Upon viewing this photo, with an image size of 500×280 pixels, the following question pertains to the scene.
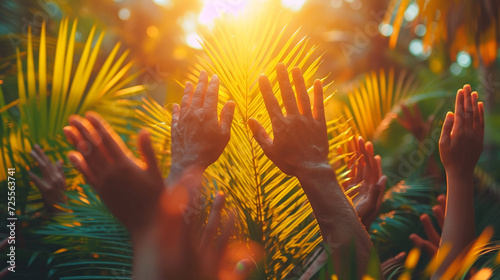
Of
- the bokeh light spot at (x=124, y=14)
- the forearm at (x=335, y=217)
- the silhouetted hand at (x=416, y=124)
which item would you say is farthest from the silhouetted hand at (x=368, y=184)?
the bokeh light spot at (x=124, y=14)

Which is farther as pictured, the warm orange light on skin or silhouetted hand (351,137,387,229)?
the warm orange light on skin

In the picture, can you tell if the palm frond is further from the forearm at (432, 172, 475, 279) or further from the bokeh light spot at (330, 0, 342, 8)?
the bokeh light spot at (330, 0, 342, 8)

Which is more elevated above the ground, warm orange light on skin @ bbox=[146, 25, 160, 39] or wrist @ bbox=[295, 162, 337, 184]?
warm orange light on skin @ bbox=[146, 25, 160, 39]

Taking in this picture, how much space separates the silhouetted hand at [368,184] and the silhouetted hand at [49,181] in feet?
3.78

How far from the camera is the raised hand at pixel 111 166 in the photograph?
804 millimetres

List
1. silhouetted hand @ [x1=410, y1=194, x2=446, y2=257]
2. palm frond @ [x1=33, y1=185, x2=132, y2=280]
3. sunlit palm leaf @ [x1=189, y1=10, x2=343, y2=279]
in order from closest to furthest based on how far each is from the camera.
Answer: sunlit palm leaf @ [x1=189, y1=10, x2=343, y2=279] < palm frond @ [x1=33, y1=185, x2=132, y2=280] < silhouetted hand @ [x1=410, y1=194, x2=446, y2=257]

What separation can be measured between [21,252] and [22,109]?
663mm

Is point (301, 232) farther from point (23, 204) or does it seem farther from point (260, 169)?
point (23, 204)

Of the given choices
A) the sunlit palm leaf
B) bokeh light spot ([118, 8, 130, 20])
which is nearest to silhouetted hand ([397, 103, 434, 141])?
the sunlit palm leaf

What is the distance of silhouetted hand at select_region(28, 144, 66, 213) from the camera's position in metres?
1.57

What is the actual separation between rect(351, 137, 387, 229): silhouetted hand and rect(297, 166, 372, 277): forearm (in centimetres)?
29

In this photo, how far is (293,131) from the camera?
97cm

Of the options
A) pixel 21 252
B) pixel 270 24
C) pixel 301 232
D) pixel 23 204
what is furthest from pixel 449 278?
pixel 23 204

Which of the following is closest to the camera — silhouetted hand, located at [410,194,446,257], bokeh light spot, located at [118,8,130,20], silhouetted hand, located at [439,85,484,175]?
silhouetted hand, located at [439,85,484,175]
